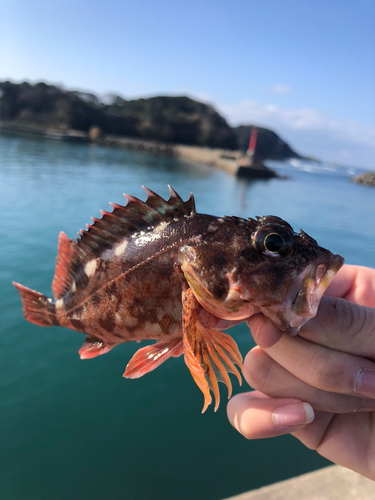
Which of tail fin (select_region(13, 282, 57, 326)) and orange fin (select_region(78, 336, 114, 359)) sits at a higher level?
tail fin (select_region(13, 282, 57, 326))

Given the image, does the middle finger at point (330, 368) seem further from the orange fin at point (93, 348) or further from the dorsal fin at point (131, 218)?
the orange fin at point (93, 348)

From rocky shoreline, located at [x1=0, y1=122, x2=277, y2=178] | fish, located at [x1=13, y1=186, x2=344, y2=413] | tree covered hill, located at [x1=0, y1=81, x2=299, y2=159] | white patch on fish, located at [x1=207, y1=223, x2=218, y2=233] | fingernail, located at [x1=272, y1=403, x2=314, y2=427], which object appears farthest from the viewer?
tree covered hill, located at [x1=0, y1=81, x2=299, y2=159]

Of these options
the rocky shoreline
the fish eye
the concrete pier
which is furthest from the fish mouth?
the rocky shoreline

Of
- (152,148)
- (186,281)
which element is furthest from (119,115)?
(186,281)

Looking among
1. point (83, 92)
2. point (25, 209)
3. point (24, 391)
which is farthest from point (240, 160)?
point (83, 92)

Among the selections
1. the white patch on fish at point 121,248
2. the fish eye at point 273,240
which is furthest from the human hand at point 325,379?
the white patch on fish at point 121,248

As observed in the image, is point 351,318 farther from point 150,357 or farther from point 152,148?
point 152,148

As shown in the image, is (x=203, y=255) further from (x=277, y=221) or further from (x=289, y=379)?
(x=289, y=379)

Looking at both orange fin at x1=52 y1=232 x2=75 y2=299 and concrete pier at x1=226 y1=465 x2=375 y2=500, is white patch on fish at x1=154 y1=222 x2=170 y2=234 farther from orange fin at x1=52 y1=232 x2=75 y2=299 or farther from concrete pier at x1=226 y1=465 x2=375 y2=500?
concrete pier at x1=226 y1=465 x2=375 y2=500
